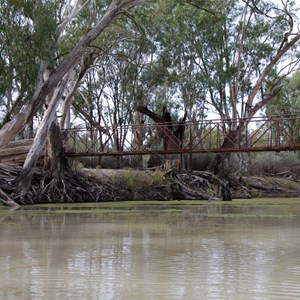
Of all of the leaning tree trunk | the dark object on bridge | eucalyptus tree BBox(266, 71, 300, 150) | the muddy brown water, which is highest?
eucalyptus tree BBox(266, 71, 300, 150)

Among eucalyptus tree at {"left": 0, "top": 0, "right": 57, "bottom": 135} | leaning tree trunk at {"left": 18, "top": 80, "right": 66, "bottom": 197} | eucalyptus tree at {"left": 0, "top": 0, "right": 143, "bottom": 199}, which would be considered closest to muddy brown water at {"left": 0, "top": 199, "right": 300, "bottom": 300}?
eucalyptus tree at {"left": 0, "top": 0, "right": 143, "bottom": 199}

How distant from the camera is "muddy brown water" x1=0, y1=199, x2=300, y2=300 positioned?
4402 mm

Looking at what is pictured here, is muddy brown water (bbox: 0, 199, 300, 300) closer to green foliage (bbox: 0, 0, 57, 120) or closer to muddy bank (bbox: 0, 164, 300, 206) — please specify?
green foliage (bbox: 0, 0, 57, 120)

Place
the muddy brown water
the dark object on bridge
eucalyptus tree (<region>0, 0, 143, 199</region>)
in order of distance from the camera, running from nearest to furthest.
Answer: the muddy brown water
eucalyptus tree (<region>0, 0, 143, 199</region>)
the dark object on bridge

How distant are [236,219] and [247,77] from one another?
1938 centimetres

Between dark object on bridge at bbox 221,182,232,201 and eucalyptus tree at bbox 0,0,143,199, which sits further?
dark object on bridge at bbox 221,182,232,201

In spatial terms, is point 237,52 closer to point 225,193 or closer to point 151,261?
point 225,193

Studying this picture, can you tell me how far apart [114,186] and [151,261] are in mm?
16699

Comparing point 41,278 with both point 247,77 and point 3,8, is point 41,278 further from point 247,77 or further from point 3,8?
point 247,77

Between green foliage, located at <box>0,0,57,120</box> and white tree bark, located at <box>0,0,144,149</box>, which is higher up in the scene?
green foliage, located at <box>0,0,57,120</box>

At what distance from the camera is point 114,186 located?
22547 millimetres

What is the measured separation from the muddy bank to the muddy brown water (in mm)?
9525

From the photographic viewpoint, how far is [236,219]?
1161cm

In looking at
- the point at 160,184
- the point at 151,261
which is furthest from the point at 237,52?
the point at 151,261
